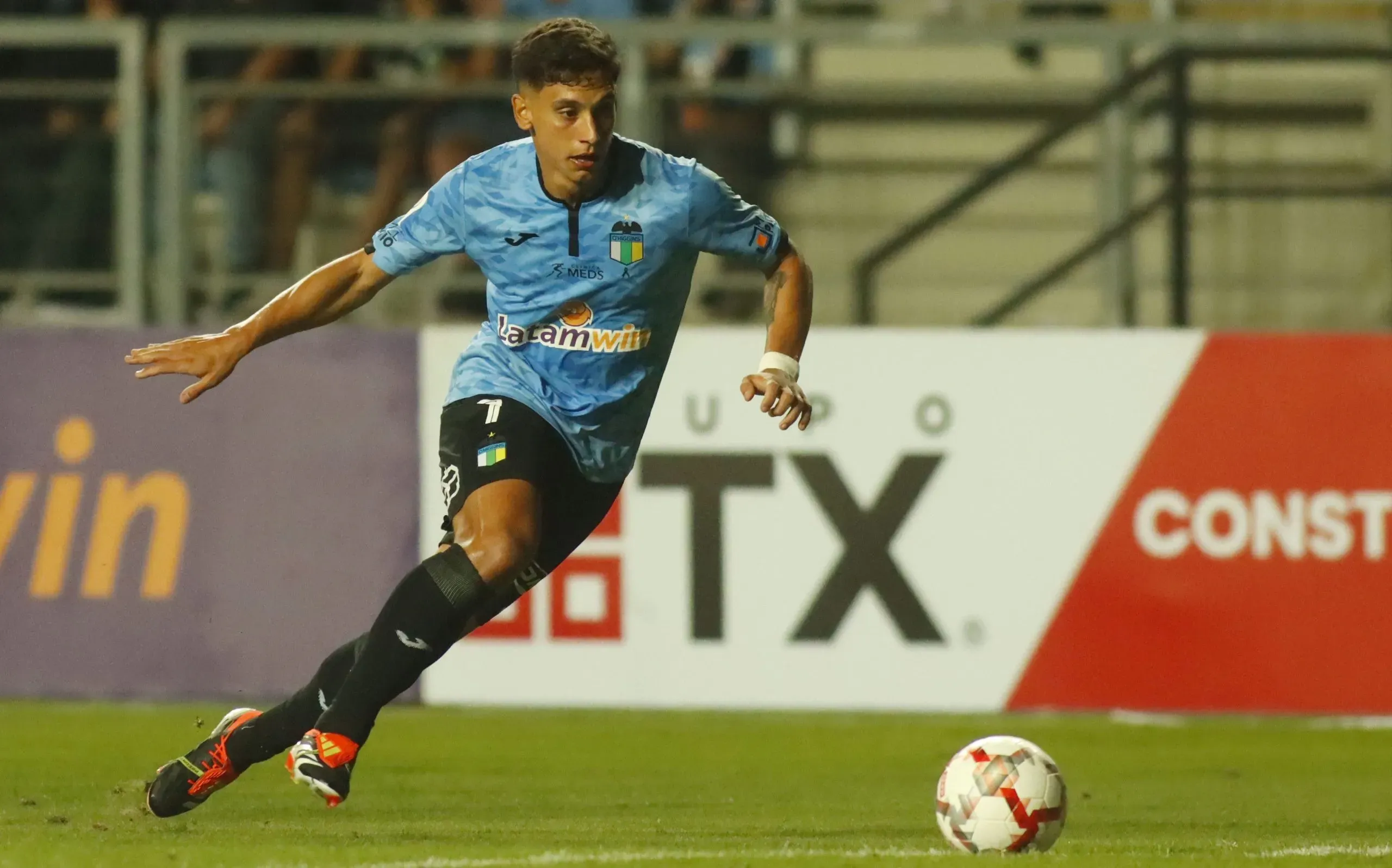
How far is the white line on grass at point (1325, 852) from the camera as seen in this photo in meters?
6.34

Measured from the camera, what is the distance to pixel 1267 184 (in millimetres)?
11492

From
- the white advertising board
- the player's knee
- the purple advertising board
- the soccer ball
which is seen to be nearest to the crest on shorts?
the player's knee

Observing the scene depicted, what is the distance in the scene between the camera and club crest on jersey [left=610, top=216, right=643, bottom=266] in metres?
6.70

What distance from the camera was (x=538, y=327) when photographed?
676cm

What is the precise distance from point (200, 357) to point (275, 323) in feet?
0.80

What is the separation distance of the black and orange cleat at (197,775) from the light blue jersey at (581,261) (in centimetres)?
109

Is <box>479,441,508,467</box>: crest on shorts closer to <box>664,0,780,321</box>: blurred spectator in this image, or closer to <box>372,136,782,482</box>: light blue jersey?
<box>372,136,782,482</box>: light blue jersey

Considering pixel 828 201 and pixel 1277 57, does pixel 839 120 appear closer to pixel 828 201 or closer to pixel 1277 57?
pixel 828 201

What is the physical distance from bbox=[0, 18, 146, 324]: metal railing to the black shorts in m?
5.25

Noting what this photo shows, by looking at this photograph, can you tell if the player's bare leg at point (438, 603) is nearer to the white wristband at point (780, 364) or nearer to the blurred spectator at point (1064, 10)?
the white wristband at point (780, 364)

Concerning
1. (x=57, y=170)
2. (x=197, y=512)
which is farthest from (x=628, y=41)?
(x=197, y=512)

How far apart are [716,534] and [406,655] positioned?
4.55 meters

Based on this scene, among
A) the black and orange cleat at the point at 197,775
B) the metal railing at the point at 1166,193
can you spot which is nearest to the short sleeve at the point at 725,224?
the black and orange cleat at the point at 197,775

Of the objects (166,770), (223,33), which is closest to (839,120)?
(223,33)
